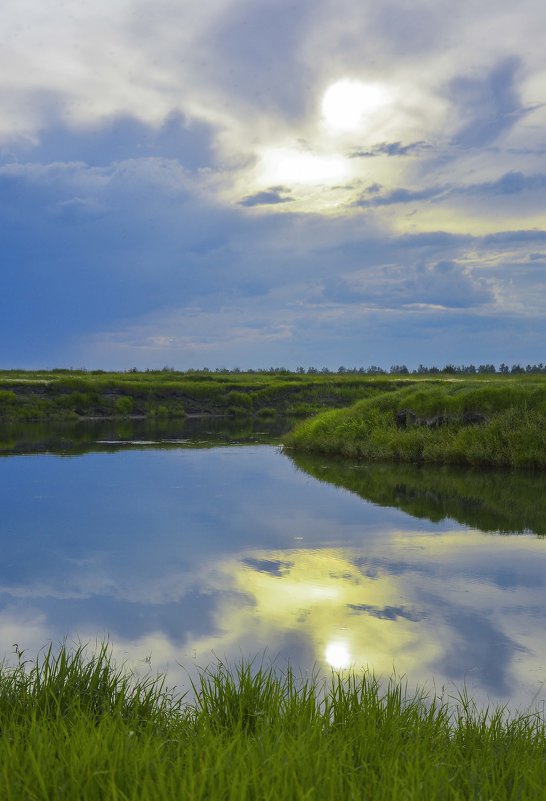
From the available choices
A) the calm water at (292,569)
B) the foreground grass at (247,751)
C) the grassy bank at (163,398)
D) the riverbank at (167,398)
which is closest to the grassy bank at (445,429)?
the calm water at (292,569)

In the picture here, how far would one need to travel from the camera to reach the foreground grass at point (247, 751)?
10.2 ft

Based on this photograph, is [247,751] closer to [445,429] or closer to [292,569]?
[292,569]

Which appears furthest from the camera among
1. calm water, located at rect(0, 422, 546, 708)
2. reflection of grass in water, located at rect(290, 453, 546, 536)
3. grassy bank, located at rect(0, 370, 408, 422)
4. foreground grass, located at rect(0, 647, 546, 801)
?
grassy bank, located at rect(0, 370, 408, 422)

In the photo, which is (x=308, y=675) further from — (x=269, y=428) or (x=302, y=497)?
(x=269, y=428)

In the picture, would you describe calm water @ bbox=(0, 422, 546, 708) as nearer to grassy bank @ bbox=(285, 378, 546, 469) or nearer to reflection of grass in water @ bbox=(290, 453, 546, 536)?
reflection of grass in water @ bbox=(290, 453, 546, 536)

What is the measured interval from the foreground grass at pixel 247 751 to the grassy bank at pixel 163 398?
36.6 metres

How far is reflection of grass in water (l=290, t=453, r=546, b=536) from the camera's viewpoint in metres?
13.7

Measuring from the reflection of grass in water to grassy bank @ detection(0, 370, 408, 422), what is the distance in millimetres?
23890

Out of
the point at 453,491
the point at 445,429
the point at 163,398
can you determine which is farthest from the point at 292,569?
the point at 163,398

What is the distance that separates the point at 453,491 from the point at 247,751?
13.9m

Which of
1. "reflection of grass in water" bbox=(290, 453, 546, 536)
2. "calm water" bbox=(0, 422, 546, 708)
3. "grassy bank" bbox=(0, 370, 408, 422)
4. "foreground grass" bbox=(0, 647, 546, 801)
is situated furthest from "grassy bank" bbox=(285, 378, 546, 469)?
"grassy bank" bbox=(0, 370, 408, 422)

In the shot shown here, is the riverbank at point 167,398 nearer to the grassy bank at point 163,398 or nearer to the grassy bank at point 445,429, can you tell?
the grassy bank at point 163,398

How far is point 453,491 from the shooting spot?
16562mm

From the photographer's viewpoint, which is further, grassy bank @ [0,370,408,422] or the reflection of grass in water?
grassy bank @ [0,370,408,422]
